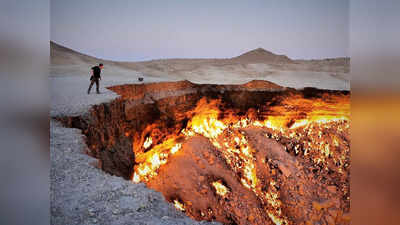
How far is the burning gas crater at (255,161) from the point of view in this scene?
23.2 ft

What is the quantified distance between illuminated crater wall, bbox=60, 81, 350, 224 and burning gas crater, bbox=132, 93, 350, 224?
34mm

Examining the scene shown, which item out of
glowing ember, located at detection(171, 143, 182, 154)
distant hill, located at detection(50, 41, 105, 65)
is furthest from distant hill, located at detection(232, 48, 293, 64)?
glowing ember, located at detection(171, 143, 182, 154)

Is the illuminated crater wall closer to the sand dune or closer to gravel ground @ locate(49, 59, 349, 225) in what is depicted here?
gravel ground @ locate(49, 59, 349, 225)

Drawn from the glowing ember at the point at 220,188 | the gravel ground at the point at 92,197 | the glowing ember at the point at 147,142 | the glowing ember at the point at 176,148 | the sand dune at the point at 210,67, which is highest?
the sand dune at the point at 210,67

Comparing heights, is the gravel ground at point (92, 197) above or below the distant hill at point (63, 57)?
below

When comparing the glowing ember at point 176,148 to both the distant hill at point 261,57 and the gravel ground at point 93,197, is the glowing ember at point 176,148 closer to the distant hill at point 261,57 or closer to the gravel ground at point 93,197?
the gravel ground at point 93,197

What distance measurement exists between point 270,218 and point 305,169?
2.42m

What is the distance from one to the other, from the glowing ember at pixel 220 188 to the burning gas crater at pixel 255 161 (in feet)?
0.10

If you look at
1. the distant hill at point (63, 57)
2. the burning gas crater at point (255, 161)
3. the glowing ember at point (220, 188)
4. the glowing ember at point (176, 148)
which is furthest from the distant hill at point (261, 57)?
the glowing ember at point (220, 188)

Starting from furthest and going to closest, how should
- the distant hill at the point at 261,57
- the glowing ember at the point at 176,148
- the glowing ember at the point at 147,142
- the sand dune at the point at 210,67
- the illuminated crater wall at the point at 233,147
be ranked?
the distant hill at the point at 261,57
the sand dune at the point at 210,67
the glowing ember at the point at 176,148
the glowing ember at the point at 147,142
the illuminated crater wall at the point at 233,147

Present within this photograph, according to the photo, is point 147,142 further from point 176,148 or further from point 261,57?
point 261,57

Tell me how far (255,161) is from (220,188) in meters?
2.04

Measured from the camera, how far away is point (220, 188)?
24.5 ft

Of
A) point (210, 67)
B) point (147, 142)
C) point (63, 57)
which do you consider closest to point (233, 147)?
point (147, 142)
